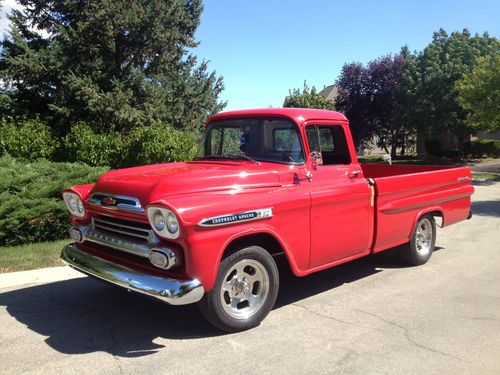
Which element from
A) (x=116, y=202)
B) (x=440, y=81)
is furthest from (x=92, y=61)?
(x=440, y=81)

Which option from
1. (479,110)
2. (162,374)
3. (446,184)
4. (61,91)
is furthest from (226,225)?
(479,110)

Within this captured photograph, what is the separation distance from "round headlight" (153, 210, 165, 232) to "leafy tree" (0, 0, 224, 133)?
11.7m

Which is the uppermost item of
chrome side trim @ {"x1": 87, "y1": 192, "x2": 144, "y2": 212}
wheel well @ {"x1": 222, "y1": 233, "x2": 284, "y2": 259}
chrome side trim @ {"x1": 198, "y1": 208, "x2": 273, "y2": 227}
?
chrome side trim @ {"x1": 87, "y1": 192, "x2": 144, "y2": 212}

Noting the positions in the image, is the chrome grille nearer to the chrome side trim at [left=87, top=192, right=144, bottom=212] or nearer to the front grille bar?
the front grille bar

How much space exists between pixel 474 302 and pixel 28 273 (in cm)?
563

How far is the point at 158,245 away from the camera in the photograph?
12.9 feet

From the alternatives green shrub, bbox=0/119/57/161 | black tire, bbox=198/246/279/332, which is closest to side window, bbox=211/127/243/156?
black tire, bbox=198/246/279/332

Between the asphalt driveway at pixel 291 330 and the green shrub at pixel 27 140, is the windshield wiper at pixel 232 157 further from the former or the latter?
the green shrub at pixel 27 140

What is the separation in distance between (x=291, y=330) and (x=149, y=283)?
1.45 m

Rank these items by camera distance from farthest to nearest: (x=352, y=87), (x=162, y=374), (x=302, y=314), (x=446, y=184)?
(x=352, y=87), (x=446, y=184), (x=302, y=314), (x=162, y=374)

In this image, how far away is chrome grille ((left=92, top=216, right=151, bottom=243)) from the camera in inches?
162

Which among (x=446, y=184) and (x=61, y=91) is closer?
(x=446, y=184)

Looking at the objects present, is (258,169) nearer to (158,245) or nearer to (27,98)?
(158,245)

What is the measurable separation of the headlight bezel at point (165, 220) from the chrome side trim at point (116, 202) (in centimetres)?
21
